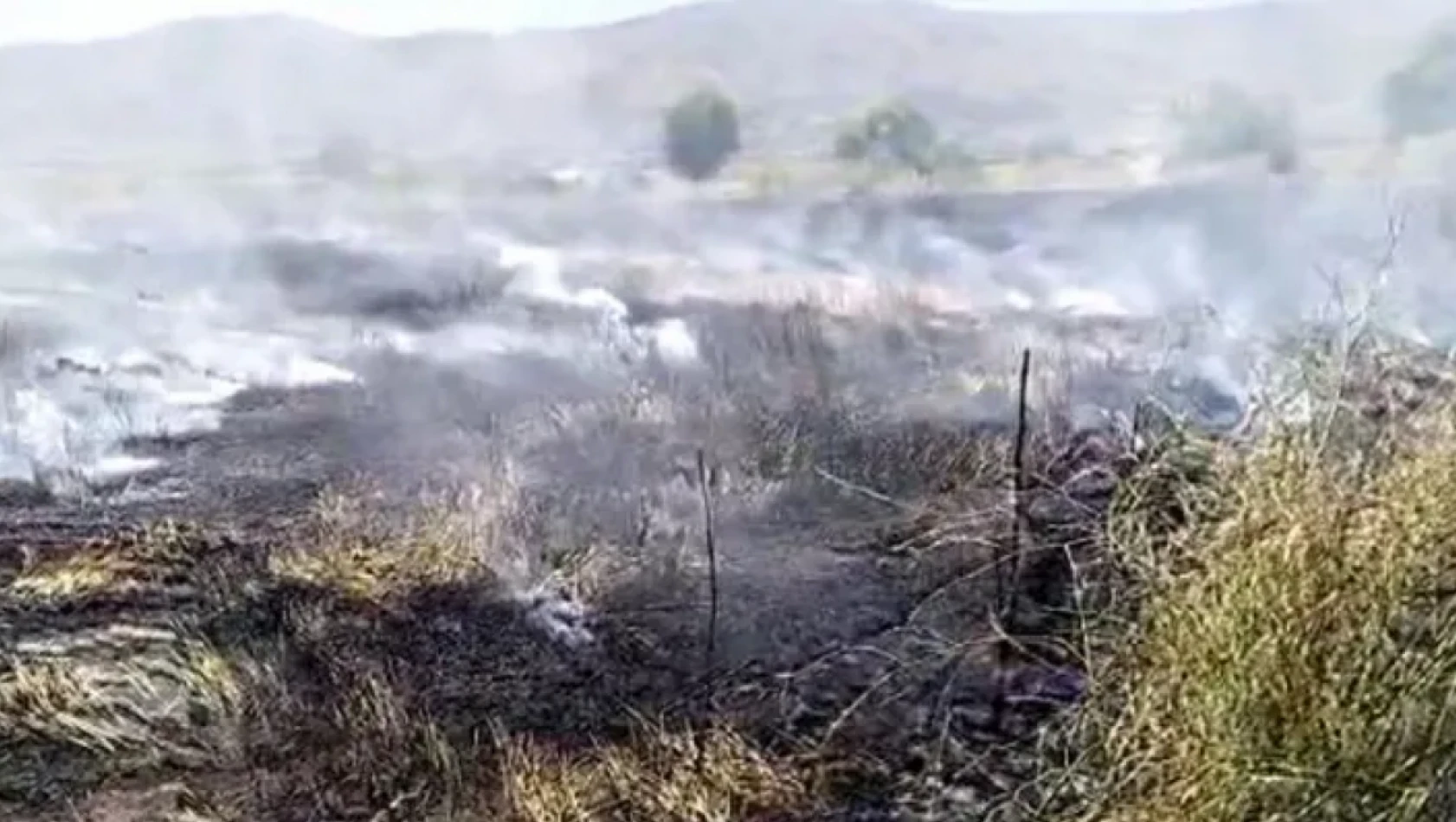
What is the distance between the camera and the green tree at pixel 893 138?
7551mm

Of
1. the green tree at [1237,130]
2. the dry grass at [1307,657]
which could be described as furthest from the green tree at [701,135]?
the dry grass at [1307,657]

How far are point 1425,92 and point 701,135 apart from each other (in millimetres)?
2624

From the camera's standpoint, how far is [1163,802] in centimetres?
267

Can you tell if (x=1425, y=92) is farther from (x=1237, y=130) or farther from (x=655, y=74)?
(x=655, y=74)

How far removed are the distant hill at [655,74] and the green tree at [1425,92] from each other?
0.31 ft

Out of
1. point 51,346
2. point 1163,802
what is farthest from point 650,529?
point 51,346

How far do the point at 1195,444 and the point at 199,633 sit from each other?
6.42 feet

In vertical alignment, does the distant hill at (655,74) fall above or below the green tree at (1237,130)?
above

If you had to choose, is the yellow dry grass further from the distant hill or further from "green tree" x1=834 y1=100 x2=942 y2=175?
"green tree" x1=834 y1=100 x2=942 y2=175

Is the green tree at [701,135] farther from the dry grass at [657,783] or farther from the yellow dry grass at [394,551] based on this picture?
the dry grass at [657,783]

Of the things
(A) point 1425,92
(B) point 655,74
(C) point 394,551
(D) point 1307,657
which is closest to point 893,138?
(B) point 655,74

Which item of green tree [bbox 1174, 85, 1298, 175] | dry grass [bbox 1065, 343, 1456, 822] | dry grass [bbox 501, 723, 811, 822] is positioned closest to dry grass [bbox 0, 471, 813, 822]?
dry grass [bbox 501, 723, 811, 822]

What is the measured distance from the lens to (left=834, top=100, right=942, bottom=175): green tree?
297 inches

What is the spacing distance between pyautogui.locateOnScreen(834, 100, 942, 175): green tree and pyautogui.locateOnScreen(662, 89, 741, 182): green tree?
0.43 m
